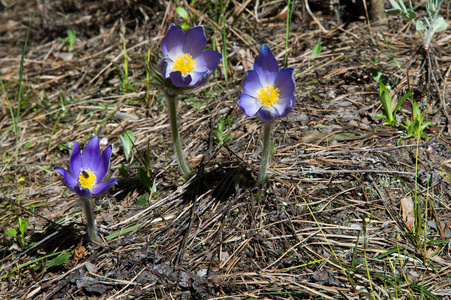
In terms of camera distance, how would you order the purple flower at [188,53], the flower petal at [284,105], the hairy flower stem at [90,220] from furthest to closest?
1. the purple flower at [188,53]
2. the hairy flower stem at [90,220]
3. the flower petal at [284,105]

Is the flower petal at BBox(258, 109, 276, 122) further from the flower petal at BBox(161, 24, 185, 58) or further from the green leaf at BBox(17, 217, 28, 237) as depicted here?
the green leaf at BBox(17, 217, 28, 237)

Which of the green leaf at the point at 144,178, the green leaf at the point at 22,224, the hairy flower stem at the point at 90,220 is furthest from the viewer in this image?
the green leaf at the point at 144,178

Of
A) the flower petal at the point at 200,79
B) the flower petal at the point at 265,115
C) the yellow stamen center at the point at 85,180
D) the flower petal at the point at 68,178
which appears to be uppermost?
the flower petal at the point at 200,79

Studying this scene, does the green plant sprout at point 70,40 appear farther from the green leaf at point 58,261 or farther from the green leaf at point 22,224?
the green leaf at point 58,261

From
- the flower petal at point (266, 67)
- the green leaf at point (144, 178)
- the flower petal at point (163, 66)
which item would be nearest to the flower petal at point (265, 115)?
the flower petal at point (266, 67)

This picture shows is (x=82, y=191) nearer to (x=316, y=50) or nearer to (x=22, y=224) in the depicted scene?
(x=22, y=224)

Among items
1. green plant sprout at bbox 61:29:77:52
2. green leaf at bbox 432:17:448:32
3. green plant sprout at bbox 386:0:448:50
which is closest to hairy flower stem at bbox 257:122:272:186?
green plant sprout at bbox 386:0:448:50

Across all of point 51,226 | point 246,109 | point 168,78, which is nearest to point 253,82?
point 246,109
